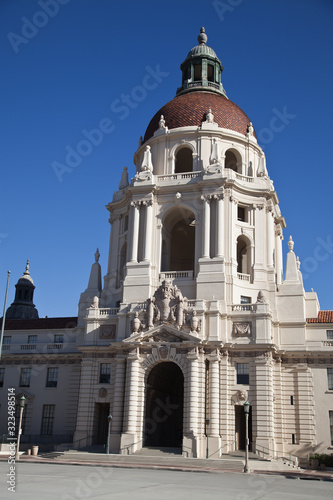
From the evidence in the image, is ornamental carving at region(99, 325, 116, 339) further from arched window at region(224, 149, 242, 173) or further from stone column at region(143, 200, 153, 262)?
arched window at region(224, 149, 242, 173)

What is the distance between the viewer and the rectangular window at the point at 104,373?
48.4 metres

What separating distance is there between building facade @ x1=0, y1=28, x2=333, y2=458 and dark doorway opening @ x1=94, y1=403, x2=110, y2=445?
0.12m

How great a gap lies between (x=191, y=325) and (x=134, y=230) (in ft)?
41.9

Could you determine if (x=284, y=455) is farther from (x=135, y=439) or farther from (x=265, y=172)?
(x=265, y=172)

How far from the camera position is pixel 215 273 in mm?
48625

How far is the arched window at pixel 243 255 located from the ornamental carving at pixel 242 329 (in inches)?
303

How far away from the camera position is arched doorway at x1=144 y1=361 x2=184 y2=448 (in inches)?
1813

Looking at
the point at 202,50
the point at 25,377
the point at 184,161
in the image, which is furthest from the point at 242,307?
the point at 202,50

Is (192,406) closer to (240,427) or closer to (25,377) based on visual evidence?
(240,427)

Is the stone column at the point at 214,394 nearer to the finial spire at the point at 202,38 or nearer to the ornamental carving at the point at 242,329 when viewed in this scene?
the ornamental carving at the point at 242,329

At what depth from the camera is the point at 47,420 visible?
51938 millimetres

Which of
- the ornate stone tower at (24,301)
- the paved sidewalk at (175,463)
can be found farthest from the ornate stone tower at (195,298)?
the ornate stone tower at (24,301)

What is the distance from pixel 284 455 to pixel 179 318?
13576 mm

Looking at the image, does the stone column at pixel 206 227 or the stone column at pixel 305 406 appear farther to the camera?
the stone column at pixel 206 227
